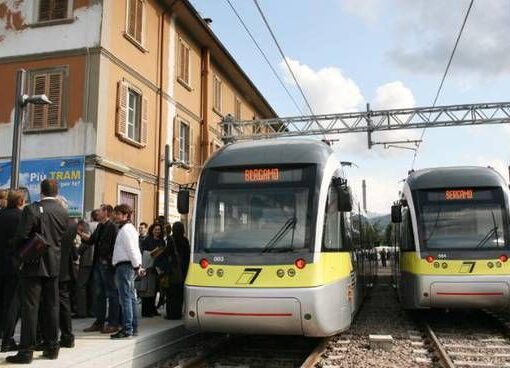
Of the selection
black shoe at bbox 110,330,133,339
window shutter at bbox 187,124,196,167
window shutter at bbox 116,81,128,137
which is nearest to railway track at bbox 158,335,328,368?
black shoe at bbox 110,330,133,339

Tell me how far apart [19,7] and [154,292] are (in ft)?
38.3

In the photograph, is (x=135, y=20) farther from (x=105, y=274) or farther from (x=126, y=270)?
(x=126, y=270)

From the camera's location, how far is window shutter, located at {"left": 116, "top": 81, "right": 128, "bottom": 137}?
58.1 ft

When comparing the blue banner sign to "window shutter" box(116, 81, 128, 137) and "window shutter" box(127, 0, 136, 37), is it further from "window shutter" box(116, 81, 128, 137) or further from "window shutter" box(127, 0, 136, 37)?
"window shutter" box(127, 0, 136, 37)

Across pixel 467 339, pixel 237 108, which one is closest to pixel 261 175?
pixel 467 339

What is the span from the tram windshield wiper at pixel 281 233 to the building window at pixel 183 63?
603 inches

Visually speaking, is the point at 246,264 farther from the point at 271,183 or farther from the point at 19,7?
the point at 19,7

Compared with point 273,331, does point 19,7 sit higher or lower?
higher

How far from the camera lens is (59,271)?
7.20 metres

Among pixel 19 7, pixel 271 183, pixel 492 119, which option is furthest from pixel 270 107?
pixel 271 183

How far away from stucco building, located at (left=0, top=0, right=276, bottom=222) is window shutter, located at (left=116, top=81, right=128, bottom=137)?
0.10ft

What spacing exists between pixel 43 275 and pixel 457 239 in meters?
7.39

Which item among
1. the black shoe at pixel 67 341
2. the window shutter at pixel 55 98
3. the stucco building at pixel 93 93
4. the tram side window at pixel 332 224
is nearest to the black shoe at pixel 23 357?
the black shoe at pixel 67 341

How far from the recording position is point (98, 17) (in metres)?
17.3
